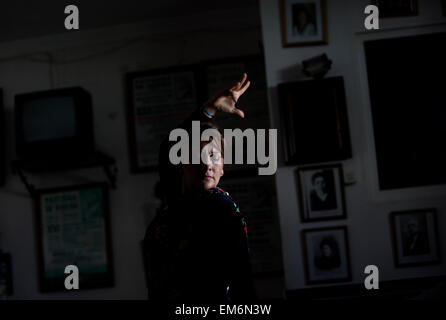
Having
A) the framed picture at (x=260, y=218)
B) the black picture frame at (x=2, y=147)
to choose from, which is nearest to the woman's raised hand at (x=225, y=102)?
the framed picture at (x=260, y=218)

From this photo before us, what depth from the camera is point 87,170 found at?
2742mm

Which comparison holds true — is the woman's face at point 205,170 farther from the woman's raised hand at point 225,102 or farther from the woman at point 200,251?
the woman's raised hand at point 225,102

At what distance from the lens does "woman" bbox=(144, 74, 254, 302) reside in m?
0.82

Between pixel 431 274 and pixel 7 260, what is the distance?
2636 mm

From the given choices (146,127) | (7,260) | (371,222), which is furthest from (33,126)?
(371,222)

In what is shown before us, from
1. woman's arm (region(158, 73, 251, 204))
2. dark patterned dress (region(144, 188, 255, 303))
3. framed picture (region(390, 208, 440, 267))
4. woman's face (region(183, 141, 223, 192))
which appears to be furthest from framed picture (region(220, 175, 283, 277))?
dark patterned dress (region(144, 188, 255, 303))

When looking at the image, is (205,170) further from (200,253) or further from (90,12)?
(90,12)

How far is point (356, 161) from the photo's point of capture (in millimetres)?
1923

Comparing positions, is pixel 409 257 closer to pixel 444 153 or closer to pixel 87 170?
pixel 444 153

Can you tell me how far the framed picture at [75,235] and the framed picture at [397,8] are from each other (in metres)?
2.01

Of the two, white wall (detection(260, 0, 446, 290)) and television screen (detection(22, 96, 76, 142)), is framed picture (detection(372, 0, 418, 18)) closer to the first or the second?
white wall (detection(260, 0, 446, 290))

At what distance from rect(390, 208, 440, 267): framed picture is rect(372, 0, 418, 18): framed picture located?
0.99 metres

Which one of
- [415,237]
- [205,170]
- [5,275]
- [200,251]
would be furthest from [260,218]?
[5,275]

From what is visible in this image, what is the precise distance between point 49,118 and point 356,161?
1891 mm
